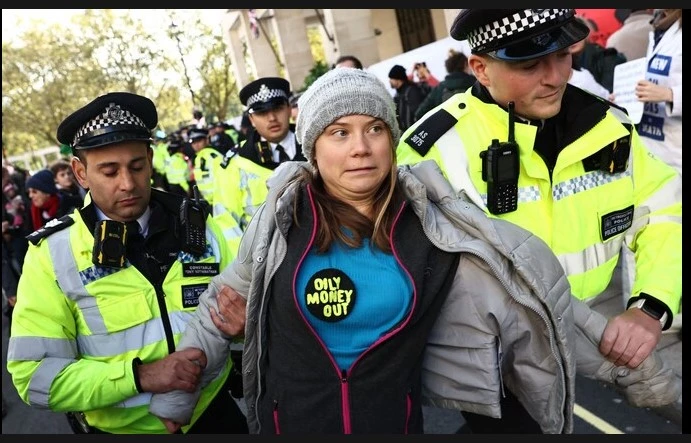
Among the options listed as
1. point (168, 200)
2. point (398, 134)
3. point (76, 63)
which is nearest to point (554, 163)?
point (398, 134)

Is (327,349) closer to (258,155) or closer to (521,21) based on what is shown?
(521,21)

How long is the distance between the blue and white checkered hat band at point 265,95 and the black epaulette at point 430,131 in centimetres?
269

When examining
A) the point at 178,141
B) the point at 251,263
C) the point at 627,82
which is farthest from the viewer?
the point at 178,141

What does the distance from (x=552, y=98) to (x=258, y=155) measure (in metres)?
2.99

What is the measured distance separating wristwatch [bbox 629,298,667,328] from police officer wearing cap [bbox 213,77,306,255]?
9.62 ft

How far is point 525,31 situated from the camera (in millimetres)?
1746

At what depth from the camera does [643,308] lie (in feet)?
6.07

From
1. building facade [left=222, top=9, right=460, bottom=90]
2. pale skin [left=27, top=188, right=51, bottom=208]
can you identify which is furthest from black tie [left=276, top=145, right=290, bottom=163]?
building facade [left=222, top=9, right=460, bottom=90]

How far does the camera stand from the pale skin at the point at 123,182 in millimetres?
1864

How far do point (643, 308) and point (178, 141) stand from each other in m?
A: 13.7

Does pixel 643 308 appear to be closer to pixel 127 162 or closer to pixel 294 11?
pixel 127 162

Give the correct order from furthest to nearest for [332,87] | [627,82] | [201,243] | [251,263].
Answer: [627,82]
[201,243]
[251,263]
[332,87]
